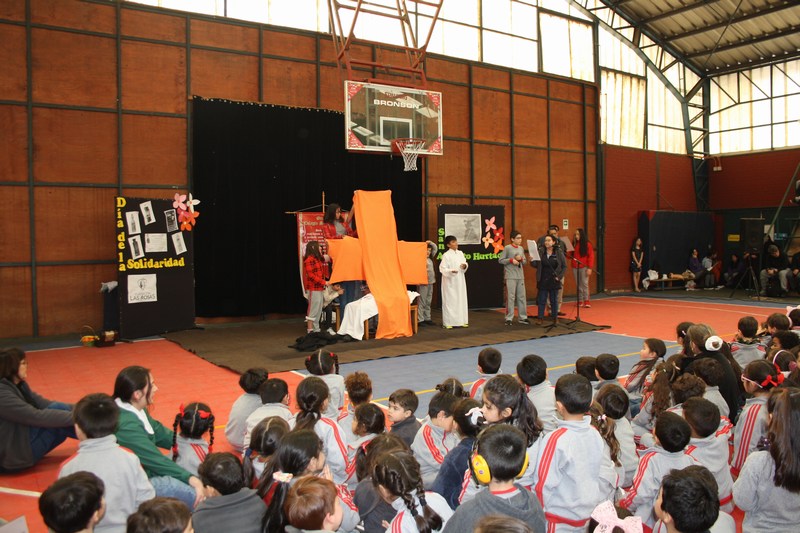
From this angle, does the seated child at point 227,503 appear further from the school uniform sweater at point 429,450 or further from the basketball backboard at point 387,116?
the basketball backboard at point 387,116

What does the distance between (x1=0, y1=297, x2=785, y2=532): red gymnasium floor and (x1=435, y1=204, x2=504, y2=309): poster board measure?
2.23 metres

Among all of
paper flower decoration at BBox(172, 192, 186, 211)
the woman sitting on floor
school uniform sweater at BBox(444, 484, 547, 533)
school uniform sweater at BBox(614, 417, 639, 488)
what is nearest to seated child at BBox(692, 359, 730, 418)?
school uniform sweater at BBox(614, 417, 639, 488)

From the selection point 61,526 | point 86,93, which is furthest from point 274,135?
point 61,526

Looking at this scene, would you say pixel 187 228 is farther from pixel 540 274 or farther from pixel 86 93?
pixel 540 274

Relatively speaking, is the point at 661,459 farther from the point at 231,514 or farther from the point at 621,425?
the point at 231,514

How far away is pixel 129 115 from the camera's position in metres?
9.73

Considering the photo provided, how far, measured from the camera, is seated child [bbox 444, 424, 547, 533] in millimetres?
2047

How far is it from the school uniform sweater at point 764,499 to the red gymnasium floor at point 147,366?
3242mm

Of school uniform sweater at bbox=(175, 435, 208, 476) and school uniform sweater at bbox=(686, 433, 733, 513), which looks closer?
school uniform sweater at bbox=(686, 433, 733, 513)

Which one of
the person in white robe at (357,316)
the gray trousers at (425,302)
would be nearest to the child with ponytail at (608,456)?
the person in white robe at (357,316)

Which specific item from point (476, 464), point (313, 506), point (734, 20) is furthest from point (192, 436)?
point (734, 20)

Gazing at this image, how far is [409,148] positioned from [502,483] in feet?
27.7

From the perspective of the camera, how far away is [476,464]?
2107 mm

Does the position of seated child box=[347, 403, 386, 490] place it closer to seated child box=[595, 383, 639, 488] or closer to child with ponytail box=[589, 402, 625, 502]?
child with ponytail box=[589, 402, 625, 502]
